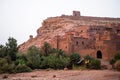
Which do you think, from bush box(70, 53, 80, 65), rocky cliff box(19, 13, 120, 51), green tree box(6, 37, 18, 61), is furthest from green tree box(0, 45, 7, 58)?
bush box(70, 53, 80, 65)

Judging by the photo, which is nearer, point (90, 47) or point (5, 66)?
point (5, 66)

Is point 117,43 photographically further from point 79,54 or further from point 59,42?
point 59,42

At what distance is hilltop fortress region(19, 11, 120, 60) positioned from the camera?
59656 millimetres

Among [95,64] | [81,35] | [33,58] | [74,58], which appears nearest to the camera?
[95,64]

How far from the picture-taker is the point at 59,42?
210ft

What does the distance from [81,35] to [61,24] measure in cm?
1009

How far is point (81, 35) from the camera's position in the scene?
66.4 m

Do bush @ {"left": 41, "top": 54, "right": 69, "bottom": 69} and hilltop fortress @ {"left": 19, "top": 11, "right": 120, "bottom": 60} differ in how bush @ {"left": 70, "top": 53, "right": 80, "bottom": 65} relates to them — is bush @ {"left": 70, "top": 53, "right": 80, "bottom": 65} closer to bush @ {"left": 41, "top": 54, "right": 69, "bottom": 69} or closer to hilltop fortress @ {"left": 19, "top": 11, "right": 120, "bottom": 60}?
bush @ {"left": 41, "top": 54, "right": 69, "bottom": 69}

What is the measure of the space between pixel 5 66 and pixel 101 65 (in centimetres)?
1602

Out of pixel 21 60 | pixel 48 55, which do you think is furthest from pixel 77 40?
pixel 21 60

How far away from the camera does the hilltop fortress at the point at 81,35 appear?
5966 cm

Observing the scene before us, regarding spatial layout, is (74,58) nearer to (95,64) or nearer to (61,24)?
(95,64)

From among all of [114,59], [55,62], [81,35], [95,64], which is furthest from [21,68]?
[81,35]

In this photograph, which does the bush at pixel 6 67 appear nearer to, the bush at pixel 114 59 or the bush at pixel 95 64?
the bush at pixel 95 64
